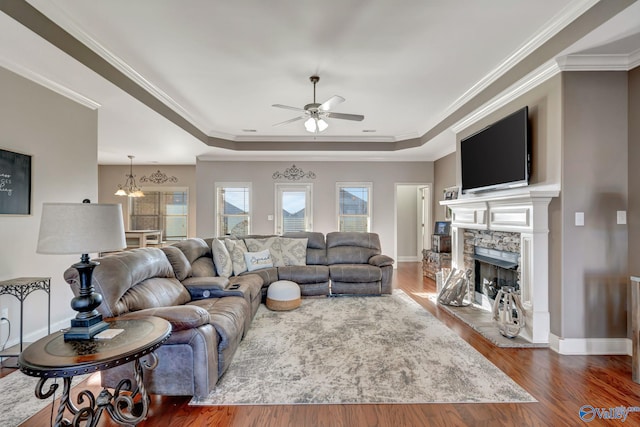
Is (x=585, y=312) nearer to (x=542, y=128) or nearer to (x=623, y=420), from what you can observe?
(x=623, y=420)

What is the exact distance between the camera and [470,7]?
2488 mm

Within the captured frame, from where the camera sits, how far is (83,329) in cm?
162

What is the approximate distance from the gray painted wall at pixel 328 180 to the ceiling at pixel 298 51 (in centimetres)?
243

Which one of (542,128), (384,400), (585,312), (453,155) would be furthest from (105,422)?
(453,155)

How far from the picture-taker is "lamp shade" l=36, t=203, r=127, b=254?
1500mm

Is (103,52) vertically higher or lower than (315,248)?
higher

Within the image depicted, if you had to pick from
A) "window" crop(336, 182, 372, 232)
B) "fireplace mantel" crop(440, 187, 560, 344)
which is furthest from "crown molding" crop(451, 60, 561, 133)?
"window" crop(336, 182, 372, 232)

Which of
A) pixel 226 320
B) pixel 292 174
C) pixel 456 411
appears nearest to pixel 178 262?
pixel 226 320

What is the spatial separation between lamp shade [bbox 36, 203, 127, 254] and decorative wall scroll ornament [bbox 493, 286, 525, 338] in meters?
3.59

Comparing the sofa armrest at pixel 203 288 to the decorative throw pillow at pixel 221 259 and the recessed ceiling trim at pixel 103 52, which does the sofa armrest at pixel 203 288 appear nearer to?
the decorative throw pillow at pixel 221 259

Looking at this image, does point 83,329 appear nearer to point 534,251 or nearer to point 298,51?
point 298,51

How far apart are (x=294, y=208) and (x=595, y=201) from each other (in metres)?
5.78

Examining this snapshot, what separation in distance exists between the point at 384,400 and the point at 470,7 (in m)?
3.10

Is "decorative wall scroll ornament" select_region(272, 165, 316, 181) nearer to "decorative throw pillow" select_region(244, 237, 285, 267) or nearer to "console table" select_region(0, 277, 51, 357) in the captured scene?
"decorative throw pillow" select_region(244, 237, 285, 267)
